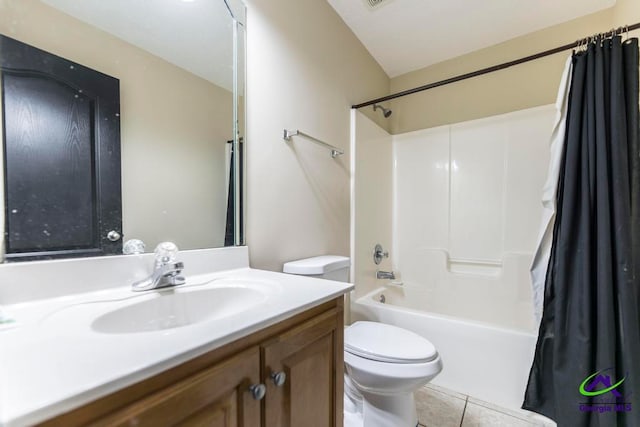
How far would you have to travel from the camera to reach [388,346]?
45.9 inches

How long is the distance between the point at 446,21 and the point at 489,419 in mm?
2431

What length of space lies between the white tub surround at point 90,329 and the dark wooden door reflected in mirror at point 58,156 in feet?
0.21

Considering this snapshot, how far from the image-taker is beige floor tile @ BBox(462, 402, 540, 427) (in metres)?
1.32

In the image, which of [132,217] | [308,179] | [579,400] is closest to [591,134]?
[579,400]

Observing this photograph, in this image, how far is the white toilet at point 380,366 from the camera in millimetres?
1060

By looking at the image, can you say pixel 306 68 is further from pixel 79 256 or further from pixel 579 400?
pixel 579 400

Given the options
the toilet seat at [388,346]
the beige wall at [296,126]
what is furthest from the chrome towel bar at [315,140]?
the toilet seat at [388,346]

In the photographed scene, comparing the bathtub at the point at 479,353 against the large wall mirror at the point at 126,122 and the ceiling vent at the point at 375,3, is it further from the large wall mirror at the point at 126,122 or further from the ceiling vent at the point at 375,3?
the ceiling vent at the point at 375,3

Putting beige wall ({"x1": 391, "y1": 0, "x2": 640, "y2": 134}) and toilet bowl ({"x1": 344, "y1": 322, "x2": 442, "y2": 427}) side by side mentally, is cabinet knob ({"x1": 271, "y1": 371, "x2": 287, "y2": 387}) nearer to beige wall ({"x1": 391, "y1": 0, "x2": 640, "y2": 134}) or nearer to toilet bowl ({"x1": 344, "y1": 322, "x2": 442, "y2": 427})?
toilet bowl ({"x1": 344, "y1": 322, "x2": 442, "y2": 427})

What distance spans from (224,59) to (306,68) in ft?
1.67

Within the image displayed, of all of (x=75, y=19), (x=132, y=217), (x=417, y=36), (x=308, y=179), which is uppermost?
(x=417, y=36)

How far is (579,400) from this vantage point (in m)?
1.13

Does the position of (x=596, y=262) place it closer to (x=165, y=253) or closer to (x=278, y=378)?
(x=278, y=378)

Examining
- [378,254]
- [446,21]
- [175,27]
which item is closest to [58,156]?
[175,27]
